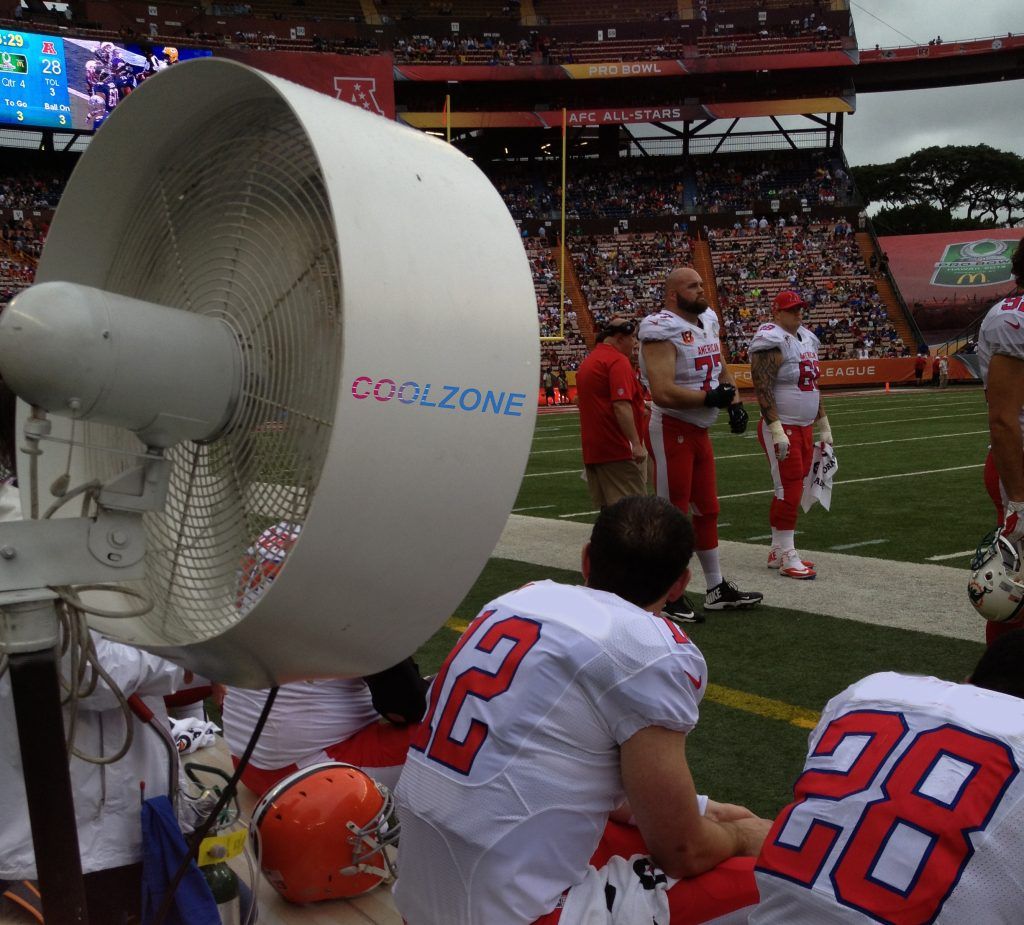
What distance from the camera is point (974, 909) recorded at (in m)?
1.37

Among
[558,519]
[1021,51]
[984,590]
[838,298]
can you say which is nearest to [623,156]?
[838,298]

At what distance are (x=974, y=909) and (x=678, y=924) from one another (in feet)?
2.45

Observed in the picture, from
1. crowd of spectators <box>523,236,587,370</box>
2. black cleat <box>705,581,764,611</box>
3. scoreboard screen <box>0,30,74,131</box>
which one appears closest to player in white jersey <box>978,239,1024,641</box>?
black cleat <box>705,581,764,611</box>

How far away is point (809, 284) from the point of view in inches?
1391

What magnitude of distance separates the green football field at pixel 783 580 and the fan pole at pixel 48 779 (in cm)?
243

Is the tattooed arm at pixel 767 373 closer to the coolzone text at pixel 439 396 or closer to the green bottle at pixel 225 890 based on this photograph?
the green bottle at pixel 225 890

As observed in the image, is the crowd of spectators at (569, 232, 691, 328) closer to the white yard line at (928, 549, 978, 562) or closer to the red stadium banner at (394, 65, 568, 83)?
the red stadium banner at (394, 65, 568, 83)

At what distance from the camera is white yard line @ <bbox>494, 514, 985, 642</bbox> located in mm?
5285

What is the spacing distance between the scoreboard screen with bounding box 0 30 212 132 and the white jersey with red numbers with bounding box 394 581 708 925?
3077cm

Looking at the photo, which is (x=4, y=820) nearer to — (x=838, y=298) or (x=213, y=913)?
(x=213, y=913)

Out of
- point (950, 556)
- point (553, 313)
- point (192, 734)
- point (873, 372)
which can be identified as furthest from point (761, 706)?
point (553, 313)

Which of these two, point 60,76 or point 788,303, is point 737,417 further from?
point 60,76

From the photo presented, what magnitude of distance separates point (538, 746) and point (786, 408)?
4.98 metres

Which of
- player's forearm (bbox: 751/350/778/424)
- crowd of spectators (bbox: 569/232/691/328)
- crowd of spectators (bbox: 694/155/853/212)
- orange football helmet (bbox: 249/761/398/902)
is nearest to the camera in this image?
orange football helmet (bbox: 249/761/398/902)
